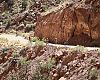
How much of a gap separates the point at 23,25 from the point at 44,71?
1375cm

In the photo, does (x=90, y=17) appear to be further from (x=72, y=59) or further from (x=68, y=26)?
(x=72, y=59)

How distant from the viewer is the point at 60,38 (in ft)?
59.9

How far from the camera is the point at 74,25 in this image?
56.6ft

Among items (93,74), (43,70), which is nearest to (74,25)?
(43,70)

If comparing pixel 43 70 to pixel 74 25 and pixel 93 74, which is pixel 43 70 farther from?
pixel 74 25

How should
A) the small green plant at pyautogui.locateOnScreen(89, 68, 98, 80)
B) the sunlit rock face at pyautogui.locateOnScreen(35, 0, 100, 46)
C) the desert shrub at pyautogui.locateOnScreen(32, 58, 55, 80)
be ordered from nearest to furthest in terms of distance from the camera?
the small green plant at pyautogui.locateOnScreen(89, 68, 98, 80) → the desert shrub at pyautogui.locateOnScreen(32, 58, 55, 80) → the sunlit rock face at pyautogui.locateOnScreen(35, 0, 100, 46)

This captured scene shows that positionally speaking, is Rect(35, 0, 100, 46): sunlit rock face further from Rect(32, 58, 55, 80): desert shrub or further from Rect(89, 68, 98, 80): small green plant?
→ Rect(89, 68, 98, 80): small green plant

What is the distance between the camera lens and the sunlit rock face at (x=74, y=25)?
16406 mm

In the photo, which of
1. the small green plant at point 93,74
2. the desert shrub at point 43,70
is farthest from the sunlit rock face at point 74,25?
the small green plant at point 93,74

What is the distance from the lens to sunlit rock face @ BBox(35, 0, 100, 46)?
53.8 feet

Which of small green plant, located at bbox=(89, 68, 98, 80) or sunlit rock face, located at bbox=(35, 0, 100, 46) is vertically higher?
sunlit rock face, located at bbox=(35, 0, 100, 46)

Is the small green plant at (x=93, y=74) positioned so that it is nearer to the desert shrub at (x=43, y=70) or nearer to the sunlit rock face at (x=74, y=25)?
the desert shrub at (x=43, y=70)

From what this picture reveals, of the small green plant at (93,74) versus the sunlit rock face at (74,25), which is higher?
the sunlit rock face at (74,25)

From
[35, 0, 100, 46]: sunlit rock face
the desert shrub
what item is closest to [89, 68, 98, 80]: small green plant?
the desert shrub
